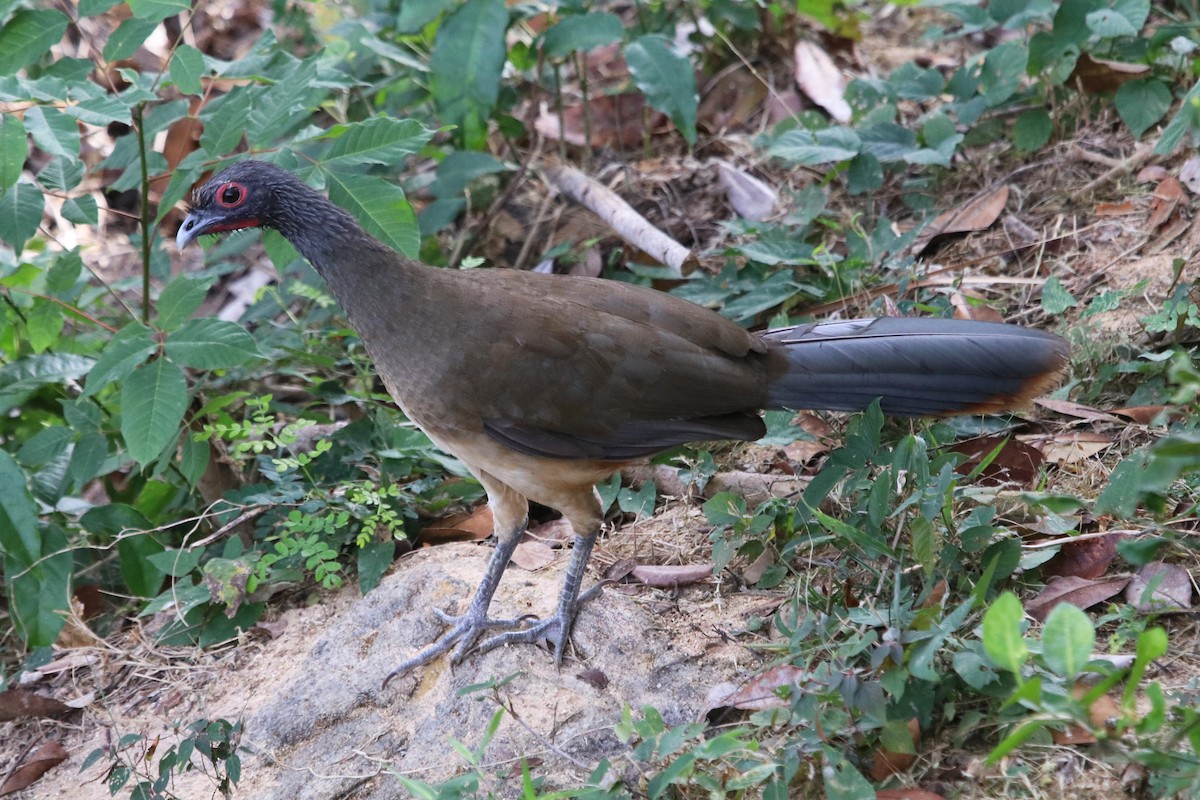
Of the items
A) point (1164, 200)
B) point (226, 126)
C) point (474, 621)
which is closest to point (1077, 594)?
point (474, 621)

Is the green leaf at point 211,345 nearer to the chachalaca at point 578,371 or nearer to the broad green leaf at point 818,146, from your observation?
the chachalaca at point 578,371

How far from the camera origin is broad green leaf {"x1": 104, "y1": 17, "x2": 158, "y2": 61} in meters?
3.70

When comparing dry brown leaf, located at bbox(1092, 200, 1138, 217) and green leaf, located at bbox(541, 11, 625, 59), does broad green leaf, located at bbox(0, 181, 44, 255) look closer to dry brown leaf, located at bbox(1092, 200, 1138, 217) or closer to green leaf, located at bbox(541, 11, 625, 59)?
A: green leaf, located at bbox(541, 11, 625, 59)

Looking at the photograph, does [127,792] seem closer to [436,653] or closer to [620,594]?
[436,653]

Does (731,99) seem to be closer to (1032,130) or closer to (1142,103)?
(1032,130)

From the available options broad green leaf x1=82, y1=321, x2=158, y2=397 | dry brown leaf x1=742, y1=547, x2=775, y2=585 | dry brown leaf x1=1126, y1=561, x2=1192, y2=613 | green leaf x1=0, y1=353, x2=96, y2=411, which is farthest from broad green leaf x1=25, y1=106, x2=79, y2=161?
dry brown leaf x1=1126, y1=561, x2=1192, y2=613

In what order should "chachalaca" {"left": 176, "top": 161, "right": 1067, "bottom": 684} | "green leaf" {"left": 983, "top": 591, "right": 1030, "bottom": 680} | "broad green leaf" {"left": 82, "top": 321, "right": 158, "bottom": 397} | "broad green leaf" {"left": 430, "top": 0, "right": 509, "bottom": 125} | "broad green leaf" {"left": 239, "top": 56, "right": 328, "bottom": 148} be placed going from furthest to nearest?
1. "broad green leaf" {"left": 430, "top": 0, "right": 509, "bottom": 125}
2. "broad green leaf" {"left": 239, "top": 56, "right": 328, "bottom": 148}
3. "broad green leaf" {"left": 82, "top": 321, "right": 158, "bottom": 397}
4. "chachalaca" {"left": 176, "top": 161, "right": 1067, "bottom": 684}
5. "green leaf" {"left": 983, "top": 591, "right": 1030, "bottom": 680}

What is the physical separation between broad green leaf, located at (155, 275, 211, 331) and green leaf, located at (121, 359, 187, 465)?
0.22 metres

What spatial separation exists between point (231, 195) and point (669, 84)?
7.20 ft

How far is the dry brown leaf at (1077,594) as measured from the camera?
2.80 meters

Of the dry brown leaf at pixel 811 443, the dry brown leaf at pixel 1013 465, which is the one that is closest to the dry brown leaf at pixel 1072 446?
the dry brown leaf at pixel 1013 465

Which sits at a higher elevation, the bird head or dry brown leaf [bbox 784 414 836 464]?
the bird head

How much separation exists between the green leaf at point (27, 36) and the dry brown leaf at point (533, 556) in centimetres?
242

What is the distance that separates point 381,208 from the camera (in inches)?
146
